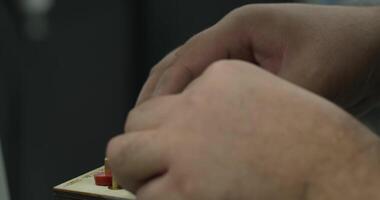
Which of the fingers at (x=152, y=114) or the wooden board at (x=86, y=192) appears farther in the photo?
the wooden board at (x=86, y=192)

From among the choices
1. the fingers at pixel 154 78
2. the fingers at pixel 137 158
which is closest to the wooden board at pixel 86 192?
the fingers at pixel 154 78

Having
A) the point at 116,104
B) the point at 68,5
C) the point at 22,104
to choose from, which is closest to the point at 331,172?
the point at 22,104

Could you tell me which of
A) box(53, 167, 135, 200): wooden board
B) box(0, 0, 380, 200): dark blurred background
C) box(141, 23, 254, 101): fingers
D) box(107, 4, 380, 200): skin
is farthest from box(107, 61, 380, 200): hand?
box(0, 0, 380, 200): dark blurred background

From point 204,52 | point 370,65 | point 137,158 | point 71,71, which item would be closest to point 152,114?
point 137,158

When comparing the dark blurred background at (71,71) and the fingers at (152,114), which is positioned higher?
the fingers at (152,114)

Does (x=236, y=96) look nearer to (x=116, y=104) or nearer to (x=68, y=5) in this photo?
(x=68, y=5)

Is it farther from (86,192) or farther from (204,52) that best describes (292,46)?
(86,192)

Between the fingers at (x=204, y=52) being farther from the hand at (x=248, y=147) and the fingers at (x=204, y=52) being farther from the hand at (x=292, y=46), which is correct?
the hand at (x=248, y=147)
